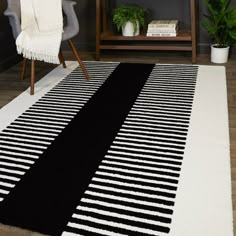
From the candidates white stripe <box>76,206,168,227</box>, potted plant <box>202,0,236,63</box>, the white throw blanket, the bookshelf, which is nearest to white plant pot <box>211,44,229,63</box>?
potted plant <box>202,0,236,63</box>

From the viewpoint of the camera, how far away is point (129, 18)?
310 cm

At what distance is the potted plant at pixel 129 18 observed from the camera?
3096mm

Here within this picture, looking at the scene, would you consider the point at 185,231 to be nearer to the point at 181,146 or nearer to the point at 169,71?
the point at 181,146

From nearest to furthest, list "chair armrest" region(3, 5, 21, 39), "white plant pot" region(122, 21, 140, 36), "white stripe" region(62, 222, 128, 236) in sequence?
1. "white stripe" region(62, 222, 128, 236)
2. "chair armrest" region(3, 5, 21, 39)
3. "white plant pot" region(122, 21, 140, 36)

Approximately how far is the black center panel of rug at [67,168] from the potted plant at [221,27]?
88cm

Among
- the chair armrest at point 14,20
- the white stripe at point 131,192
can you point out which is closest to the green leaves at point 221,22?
the chair armrest at point 14,20

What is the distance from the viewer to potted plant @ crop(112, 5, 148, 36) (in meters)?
3.10

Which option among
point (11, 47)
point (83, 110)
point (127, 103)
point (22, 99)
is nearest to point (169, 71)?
point (127, 103)

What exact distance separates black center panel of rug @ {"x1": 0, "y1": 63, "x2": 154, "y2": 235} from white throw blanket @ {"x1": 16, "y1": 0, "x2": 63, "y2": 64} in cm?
44

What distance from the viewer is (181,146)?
1801mm

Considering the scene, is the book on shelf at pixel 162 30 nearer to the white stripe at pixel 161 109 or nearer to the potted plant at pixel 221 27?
the potted plant at pixel 221 27

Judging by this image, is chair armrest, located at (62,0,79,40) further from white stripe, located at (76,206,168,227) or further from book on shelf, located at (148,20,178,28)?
white stripe, located at (76,206,168,227)

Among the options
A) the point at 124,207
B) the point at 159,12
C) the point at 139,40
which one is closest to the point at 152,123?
the point at 124,207

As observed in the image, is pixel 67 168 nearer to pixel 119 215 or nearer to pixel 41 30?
pixel 119 215
